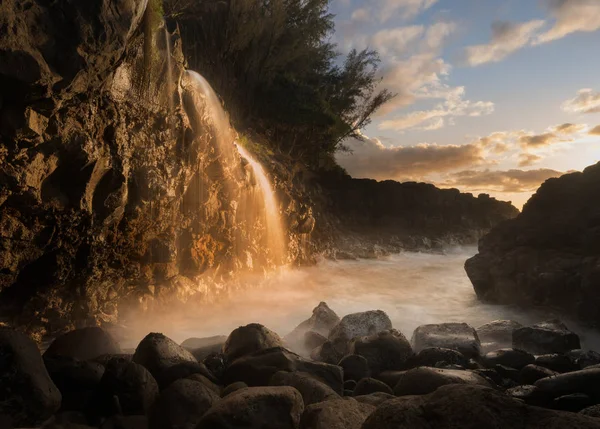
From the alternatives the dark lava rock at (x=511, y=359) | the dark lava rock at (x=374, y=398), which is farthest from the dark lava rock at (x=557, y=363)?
the dark lava rock at (x=374, y=398)

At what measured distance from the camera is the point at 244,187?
35.9 feet

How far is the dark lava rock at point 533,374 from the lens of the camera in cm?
436

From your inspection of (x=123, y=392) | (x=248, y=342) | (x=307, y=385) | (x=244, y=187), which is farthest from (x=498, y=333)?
(x=244, y=187)

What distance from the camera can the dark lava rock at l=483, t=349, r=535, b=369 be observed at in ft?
16.3

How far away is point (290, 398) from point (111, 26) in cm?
461

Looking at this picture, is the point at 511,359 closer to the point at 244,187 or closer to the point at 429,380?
the point at 429,380

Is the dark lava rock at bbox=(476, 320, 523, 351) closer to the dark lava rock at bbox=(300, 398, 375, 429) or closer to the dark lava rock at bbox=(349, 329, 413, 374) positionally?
the dark lava rock at bbox=(349, 329, 413, 374)

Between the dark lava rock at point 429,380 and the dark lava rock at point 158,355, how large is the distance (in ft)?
6.89

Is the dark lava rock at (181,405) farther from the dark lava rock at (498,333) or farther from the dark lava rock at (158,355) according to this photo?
the dark lava rock at (498,333)

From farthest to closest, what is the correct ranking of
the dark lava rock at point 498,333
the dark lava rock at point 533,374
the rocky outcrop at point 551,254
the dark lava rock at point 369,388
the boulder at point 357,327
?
the rocky outcrop at point 551,254, the dark lava rock at point 498,333, the boulder at point 357,327, the dark lava rock at point 533,374, the dark lava rock at point 369,388

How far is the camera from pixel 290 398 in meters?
2.97

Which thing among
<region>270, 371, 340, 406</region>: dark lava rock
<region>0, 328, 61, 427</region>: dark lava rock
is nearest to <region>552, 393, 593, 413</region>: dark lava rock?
<region>270, 371, 340, 406</region>: dark lava rock

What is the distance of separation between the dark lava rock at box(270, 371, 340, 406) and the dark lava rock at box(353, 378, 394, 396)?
0.49 m

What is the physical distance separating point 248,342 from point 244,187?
21.4ft
